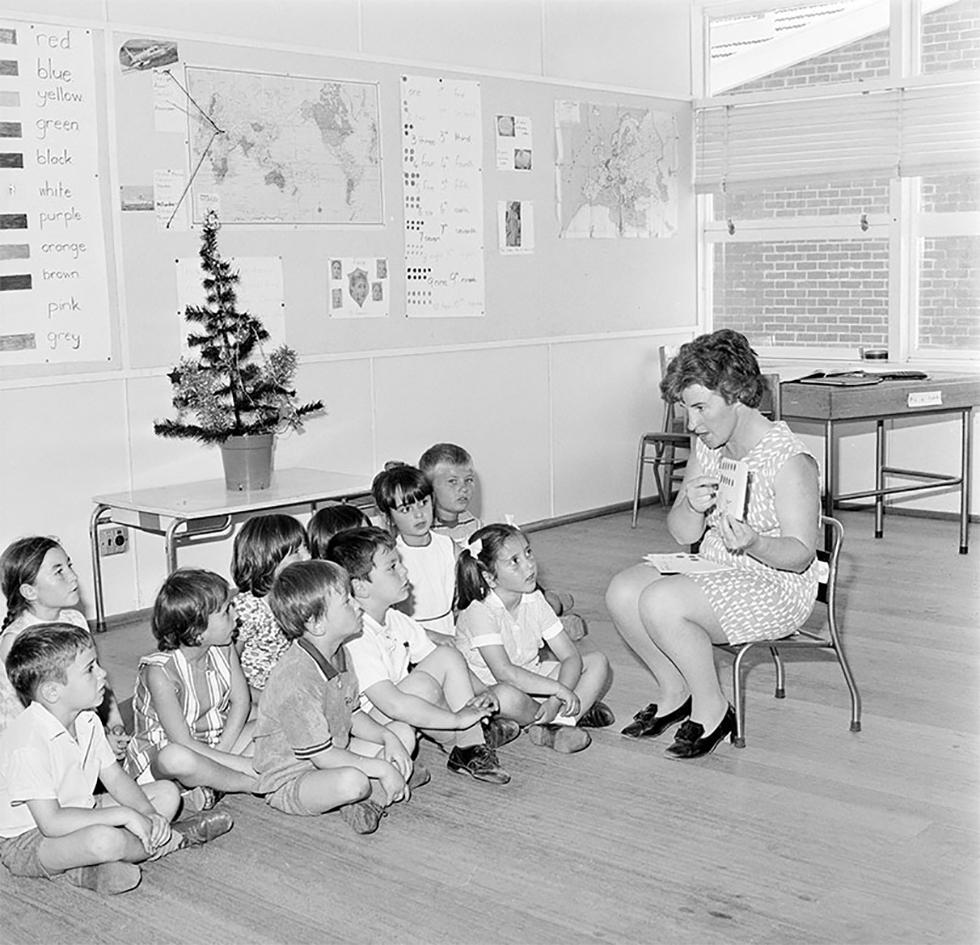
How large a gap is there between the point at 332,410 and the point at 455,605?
2275 mm

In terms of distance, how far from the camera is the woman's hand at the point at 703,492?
12.3 ft

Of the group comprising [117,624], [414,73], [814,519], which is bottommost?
[117,624]

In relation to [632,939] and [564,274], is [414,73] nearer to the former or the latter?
[564,274]

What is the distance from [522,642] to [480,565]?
0.26 meters

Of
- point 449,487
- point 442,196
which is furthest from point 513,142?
point 449,487

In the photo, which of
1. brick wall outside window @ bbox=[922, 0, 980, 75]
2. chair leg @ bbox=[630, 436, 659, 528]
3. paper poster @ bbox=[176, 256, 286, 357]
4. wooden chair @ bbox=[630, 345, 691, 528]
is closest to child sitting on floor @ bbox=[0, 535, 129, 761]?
paper poster @ bbox=[176, 256, 286, 357]

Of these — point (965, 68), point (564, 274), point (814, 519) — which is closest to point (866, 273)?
point (965, 68)

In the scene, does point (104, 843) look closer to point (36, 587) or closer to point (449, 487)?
point (36, 587)

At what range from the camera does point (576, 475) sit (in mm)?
7184

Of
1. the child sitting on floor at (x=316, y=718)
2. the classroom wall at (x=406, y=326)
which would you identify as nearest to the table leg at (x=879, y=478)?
the classroom wall at (x=406, y=326)

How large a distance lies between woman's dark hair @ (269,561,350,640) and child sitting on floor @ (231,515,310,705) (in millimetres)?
361

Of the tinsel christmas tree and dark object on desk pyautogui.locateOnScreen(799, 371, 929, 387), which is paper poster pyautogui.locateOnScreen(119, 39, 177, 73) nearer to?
the tinsel christmas tree

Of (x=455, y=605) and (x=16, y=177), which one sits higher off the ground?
(x=16, y=177)

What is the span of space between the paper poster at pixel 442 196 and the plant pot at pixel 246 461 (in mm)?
1322
